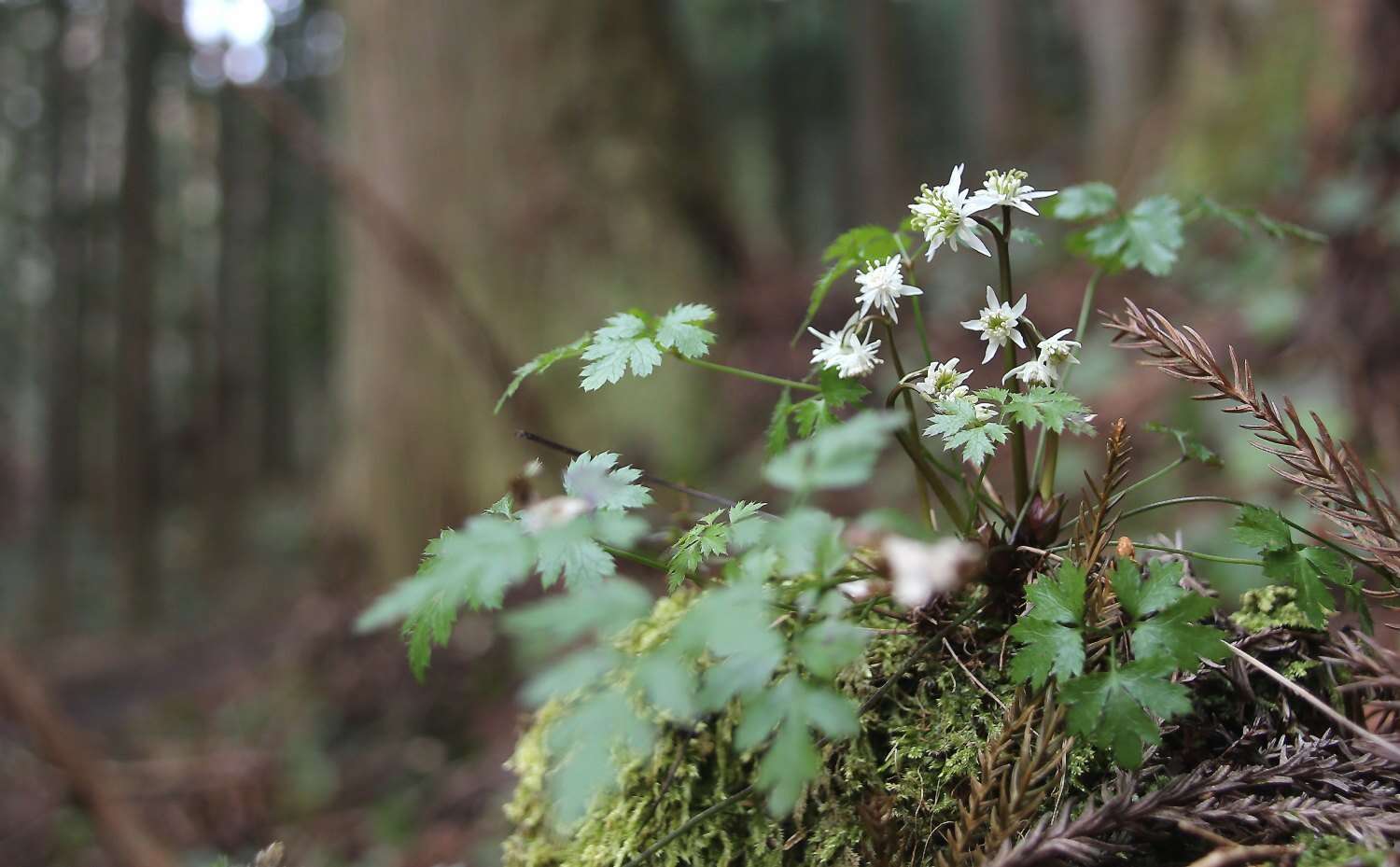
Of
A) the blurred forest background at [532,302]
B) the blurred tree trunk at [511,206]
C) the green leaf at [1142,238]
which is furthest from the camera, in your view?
the blurred tree trunk at [511,206]

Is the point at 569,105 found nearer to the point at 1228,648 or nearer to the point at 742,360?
the point at 742,360

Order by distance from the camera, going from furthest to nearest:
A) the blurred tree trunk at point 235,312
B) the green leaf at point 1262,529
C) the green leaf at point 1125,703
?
1. the blurred tree trunk at point 235,312
2. the green leaf at point 1262,529
3. the green leaf at point 1125,703

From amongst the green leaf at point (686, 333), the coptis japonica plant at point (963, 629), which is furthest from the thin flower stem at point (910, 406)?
the green leaf at point (686, 333)

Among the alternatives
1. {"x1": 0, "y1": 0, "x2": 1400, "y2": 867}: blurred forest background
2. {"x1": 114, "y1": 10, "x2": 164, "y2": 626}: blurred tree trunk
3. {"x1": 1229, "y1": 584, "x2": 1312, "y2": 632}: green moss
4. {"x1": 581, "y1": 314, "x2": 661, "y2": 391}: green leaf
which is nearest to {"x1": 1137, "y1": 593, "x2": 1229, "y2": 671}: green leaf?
{"x1": 1229, "y1": 584, "x2": 1312, "y2": 632}: green moss

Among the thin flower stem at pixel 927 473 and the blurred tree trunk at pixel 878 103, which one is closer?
the thin flower stem at pixel 927 473

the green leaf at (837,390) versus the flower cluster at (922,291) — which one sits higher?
the flower cluster at (922,291)

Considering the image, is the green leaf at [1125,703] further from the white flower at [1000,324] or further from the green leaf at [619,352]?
the green leaf at [619,352]

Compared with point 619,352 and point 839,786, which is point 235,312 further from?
point 839,786

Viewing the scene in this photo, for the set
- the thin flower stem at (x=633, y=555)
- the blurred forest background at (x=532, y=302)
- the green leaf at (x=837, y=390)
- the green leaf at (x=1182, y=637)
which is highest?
the blurred forest background at (x=532, y=302)
